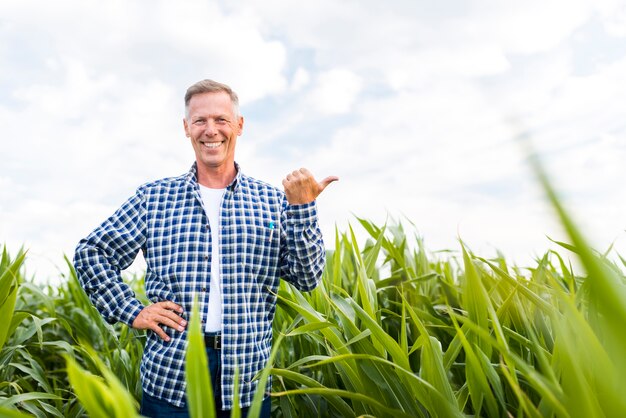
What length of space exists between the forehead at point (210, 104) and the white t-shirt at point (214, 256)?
251mm

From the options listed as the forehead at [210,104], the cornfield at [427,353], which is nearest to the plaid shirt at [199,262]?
the cornfield at [427,353]

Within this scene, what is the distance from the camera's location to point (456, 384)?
1.73 metres

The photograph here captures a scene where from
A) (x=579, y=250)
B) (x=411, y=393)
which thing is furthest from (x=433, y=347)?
(x=579, y=250)

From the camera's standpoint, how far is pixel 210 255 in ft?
5.81

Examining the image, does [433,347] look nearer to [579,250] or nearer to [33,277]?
[579,250]

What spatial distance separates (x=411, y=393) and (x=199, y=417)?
2.04 feet

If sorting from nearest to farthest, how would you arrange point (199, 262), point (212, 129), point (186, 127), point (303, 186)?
point (303, 186) → point (199, 262) → point (212, 129) → point (186, 127)

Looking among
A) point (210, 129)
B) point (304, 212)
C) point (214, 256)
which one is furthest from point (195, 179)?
point (304, 212)

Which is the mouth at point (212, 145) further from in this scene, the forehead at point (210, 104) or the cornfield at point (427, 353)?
the cornfield at point (427, 353)

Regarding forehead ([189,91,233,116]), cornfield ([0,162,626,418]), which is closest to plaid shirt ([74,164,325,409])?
cornfield ([0,162,626,418])

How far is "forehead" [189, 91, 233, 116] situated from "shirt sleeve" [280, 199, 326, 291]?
0.42m

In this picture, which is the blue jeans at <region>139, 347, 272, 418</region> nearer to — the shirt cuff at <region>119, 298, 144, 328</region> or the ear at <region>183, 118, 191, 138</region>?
the shirt cuff at <region>119, 298, 144, 328</region>

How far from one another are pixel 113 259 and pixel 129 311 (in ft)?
0.65

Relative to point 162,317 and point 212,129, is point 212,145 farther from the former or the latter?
point 162,317
